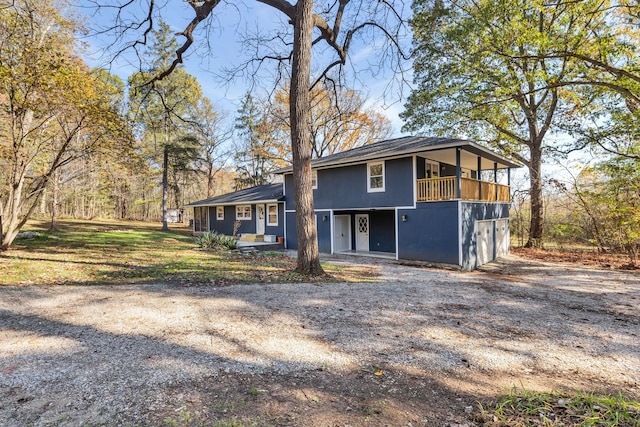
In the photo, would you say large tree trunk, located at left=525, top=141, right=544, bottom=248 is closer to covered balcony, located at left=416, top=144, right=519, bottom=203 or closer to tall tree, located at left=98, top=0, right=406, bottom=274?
covered balcony, located at left=416, top=144, right=519, bottom=203

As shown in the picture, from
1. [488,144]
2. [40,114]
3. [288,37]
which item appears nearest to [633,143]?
[488,144]

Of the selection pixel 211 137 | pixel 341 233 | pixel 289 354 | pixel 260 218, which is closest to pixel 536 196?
pixel 341 233

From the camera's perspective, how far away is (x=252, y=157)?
3048cm

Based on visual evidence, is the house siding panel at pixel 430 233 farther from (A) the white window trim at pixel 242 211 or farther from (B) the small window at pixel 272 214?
(A) the white window trim at pixel 242 211

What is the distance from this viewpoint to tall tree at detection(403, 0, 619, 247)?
11.4 m

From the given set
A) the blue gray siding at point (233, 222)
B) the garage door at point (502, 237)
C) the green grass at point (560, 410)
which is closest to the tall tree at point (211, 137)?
the blue gray siding at point (233, 222)

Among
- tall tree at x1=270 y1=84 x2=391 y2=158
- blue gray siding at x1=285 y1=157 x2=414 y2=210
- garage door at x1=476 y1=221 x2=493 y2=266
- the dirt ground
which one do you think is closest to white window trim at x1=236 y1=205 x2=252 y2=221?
blue gray siding at x1=285 y1=157 x2=414 y2=210

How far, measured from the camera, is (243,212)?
65.5 feet

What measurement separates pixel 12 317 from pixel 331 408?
472cm

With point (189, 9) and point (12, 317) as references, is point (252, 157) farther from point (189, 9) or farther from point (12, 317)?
point (12, 317)

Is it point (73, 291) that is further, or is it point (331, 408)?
point (73, 291)

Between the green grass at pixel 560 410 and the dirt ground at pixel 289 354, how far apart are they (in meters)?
0.17

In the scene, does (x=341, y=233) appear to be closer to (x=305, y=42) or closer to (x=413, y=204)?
(x=413, y=204)

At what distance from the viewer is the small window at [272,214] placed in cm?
1788
